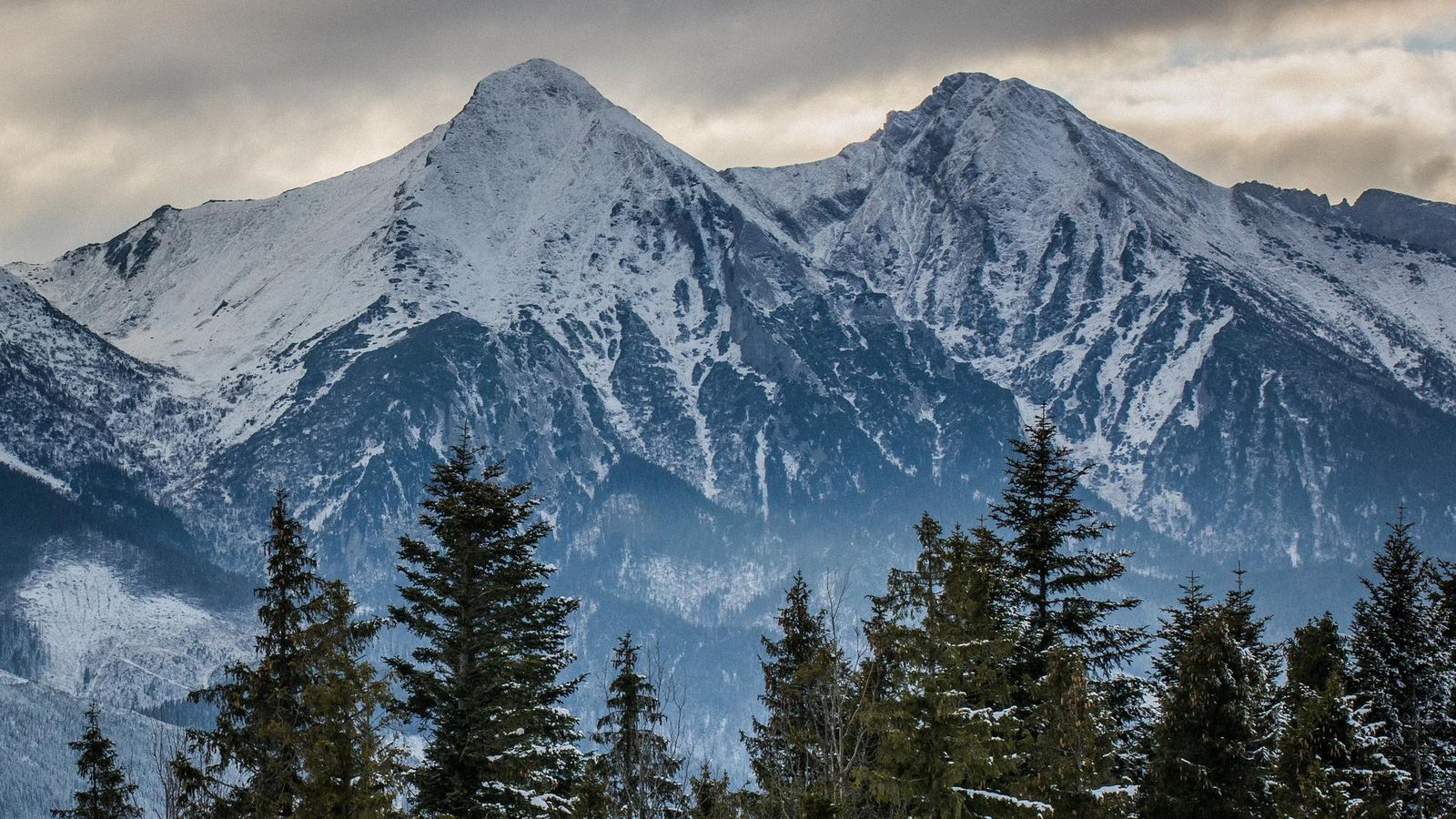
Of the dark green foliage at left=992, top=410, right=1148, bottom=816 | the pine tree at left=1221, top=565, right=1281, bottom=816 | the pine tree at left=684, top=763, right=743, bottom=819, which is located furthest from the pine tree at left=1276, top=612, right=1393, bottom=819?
the pine tree at left=684, top=763, right=743, bottom=819

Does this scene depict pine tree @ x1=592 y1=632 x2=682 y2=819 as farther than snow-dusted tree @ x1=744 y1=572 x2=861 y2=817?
Yes

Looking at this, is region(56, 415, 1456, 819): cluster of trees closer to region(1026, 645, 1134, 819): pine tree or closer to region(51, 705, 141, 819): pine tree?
region(1026, 645, 1134, 819): pine tree

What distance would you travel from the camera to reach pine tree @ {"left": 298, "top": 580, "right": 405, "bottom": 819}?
3706 cm

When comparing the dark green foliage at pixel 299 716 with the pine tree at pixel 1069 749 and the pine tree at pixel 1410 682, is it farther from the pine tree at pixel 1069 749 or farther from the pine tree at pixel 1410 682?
the pine tree at pixel 1410 682

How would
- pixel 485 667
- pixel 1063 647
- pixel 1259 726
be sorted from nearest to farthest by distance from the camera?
pixel 1063 647, pixel 485 667, pixel 1259 726

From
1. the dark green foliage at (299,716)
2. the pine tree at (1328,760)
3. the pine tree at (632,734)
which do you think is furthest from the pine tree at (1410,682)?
the dark green foliage at (299,716)

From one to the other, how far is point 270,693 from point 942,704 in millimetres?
17092

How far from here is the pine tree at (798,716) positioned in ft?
112

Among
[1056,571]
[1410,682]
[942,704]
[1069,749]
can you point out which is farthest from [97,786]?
[1410,682]

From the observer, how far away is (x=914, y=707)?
3528 cm

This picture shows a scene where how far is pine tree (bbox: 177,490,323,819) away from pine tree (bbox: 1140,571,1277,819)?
21.2 meters

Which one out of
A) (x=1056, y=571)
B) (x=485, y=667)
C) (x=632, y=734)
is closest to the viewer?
(x=485, y=667)

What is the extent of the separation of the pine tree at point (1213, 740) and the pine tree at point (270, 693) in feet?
69.5

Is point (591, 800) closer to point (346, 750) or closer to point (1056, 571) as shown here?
point (346, 750)
